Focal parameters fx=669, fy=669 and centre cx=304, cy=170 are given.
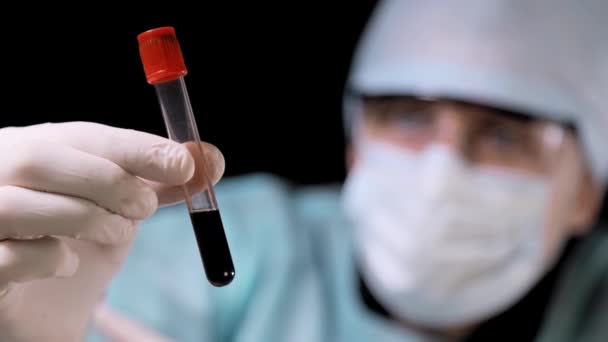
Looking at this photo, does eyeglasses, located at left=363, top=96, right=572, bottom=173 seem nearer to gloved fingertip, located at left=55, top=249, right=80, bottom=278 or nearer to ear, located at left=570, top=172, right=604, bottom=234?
ear, located at left=570, top=172, right=604, bottom=234

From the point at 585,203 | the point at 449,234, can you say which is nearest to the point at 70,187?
the point at 449,234

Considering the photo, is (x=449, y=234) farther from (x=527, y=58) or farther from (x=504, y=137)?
(x=527, y=58)

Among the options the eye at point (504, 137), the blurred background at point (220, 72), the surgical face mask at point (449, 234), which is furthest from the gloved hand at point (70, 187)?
the eye at point (504, 137)

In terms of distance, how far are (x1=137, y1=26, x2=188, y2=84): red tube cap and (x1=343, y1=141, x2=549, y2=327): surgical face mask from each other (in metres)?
0.86

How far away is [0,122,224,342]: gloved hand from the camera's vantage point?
51 centimetres

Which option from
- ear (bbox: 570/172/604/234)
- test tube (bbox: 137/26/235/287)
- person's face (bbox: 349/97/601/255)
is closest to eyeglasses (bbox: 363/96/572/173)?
person's face (bbox: 349/97/601/255)

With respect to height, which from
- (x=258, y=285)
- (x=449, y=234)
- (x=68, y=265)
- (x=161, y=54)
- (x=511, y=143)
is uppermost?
(x=161, y=54)

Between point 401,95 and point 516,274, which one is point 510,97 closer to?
point 401,95

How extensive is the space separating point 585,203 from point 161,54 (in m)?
1.20

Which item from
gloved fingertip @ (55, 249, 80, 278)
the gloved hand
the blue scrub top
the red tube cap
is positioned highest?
the red tube cap

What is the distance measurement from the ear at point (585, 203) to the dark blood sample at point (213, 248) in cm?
109

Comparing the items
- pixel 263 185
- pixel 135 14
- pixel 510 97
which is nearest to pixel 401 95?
pixel 510 97

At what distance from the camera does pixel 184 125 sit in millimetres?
539

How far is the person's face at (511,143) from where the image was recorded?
4.33 feet
